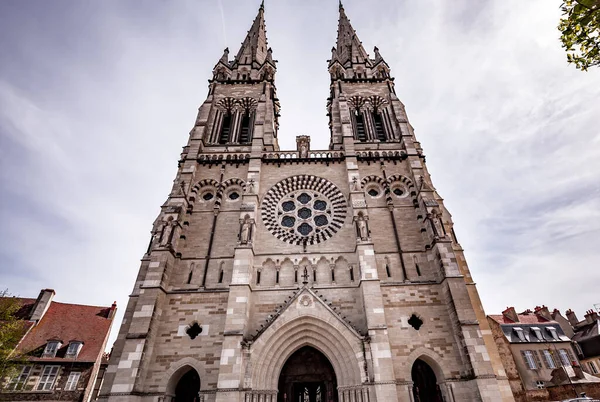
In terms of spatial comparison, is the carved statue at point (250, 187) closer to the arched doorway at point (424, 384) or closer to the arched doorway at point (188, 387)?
the arched doorway at point (188, 387)

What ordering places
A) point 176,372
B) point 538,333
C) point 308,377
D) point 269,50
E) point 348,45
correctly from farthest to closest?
point 348,45 → point 269,50 → point 538,333 → point 308,377 → point 176,372

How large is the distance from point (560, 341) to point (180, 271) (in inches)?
1134

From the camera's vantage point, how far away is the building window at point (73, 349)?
18.4 meters

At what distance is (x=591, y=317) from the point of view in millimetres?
27547

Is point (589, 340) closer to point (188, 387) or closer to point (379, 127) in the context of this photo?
point (379, 127)

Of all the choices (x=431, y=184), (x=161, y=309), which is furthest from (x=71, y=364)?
(x=431, y=184)

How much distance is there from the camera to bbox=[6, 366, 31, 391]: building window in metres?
16.2

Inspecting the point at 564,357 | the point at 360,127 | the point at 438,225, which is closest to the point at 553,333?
the point at 564,357

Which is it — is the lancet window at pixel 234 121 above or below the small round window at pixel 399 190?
above

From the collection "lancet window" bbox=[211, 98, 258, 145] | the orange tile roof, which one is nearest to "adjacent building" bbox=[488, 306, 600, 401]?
"lancet window" bbox=[211, 98, 258, 145]

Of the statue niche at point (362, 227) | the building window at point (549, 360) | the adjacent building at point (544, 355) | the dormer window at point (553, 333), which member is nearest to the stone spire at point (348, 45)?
the statue niche at point (362, 227)

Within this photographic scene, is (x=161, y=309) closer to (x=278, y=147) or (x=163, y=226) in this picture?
(x=163, y=226)

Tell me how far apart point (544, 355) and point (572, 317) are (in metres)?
10.1

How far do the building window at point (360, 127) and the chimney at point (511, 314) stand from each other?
2044cm
